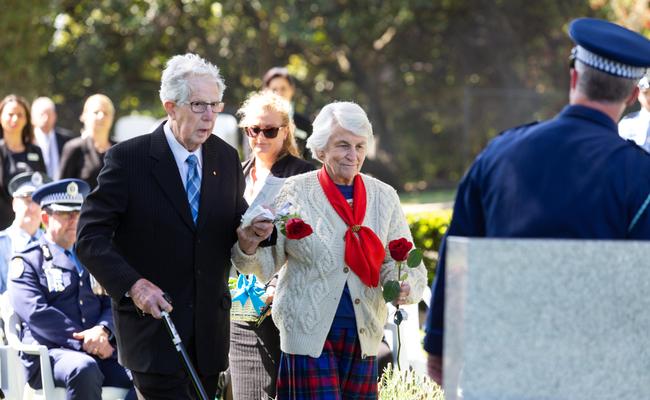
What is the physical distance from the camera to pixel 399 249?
514 centimetres

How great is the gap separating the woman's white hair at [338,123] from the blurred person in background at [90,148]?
4938mm

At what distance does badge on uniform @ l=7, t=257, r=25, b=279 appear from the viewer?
662cm

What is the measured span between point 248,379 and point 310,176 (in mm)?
1306

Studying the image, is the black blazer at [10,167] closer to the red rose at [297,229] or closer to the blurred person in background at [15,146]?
the blurred person in background at [15,146]

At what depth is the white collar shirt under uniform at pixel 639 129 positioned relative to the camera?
21.7ft

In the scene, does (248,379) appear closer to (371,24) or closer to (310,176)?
(310,176)

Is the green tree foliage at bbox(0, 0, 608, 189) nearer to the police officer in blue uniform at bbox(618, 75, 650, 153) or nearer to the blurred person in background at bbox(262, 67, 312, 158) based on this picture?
the blurred person in background at bbox(262, 67, 312, 158)

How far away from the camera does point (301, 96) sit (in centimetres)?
2992

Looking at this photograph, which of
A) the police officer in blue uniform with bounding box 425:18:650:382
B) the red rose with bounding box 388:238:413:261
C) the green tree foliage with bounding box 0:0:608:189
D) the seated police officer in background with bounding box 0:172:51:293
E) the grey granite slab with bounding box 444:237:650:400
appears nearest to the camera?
the grey granite slab with bounding box 444:237:650:400

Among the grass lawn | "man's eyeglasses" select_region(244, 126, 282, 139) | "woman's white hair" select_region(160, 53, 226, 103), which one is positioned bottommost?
the grass lawn

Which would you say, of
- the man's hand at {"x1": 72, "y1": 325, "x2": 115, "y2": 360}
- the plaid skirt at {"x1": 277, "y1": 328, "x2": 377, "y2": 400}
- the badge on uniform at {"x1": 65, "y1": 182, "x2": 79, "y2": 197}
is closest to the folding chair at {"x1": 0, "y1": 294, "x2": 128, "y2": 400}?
the man's hand at {"x1": 72, "y1": 325, "x2": 115, "y2": 360}

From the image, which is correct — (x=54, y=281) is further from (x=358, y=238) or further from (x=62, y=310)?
(x=358, y=238)

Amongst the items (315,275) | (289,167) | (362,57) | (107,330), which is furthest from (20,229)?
(362,57)

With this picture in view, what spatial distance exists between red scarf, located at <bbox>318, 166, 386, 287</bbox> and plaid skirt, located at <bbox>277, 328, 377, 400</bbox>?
27 cm
